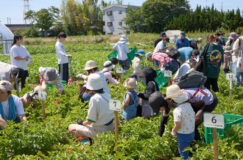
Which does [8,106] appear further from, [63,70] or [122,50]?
[122,50]

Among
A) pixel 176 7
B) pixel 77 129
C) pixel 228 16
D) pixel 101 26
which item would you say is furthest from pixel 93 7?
Answer: pixel 77 129

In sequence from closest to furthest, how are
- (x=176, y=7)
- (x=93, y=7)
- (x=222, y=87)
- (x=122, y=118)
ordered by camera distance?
(x=122, y=118), (x=222, y=87), (x=176, y=7), (x=93, y=7)

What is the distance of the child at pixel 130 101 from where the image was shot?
4.87 m

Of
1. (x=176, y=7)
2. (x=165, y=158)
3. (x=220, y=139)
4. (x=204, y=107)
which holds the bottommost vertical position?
(x=165, y=158)

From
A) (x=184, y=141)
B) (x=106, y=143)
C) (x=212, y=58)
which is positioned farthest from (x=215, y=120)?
(x=212, y=58)

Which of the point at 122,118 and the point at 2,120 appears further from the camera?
the point at 122,118

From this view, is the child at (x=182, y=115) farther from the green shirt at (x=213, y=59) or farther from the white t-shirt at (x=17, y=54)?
the white t-shirt at (x=17, y=54)

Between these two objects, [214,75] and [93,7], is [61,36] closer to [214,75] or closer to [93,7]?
[214,75]

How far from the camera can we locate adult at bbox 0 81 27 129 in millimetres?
4148

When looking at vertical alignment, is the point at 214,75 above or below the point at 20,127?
above

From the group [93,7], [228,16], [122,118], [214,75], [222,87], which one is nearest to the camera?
[122,118]

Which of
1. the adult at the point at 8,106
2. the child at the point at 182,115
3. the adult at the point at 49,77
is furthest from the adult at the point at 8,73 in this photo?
the child at the point at 182,115

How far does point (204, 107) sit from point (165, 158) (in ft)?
3.25

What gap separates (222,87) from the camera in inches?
279
